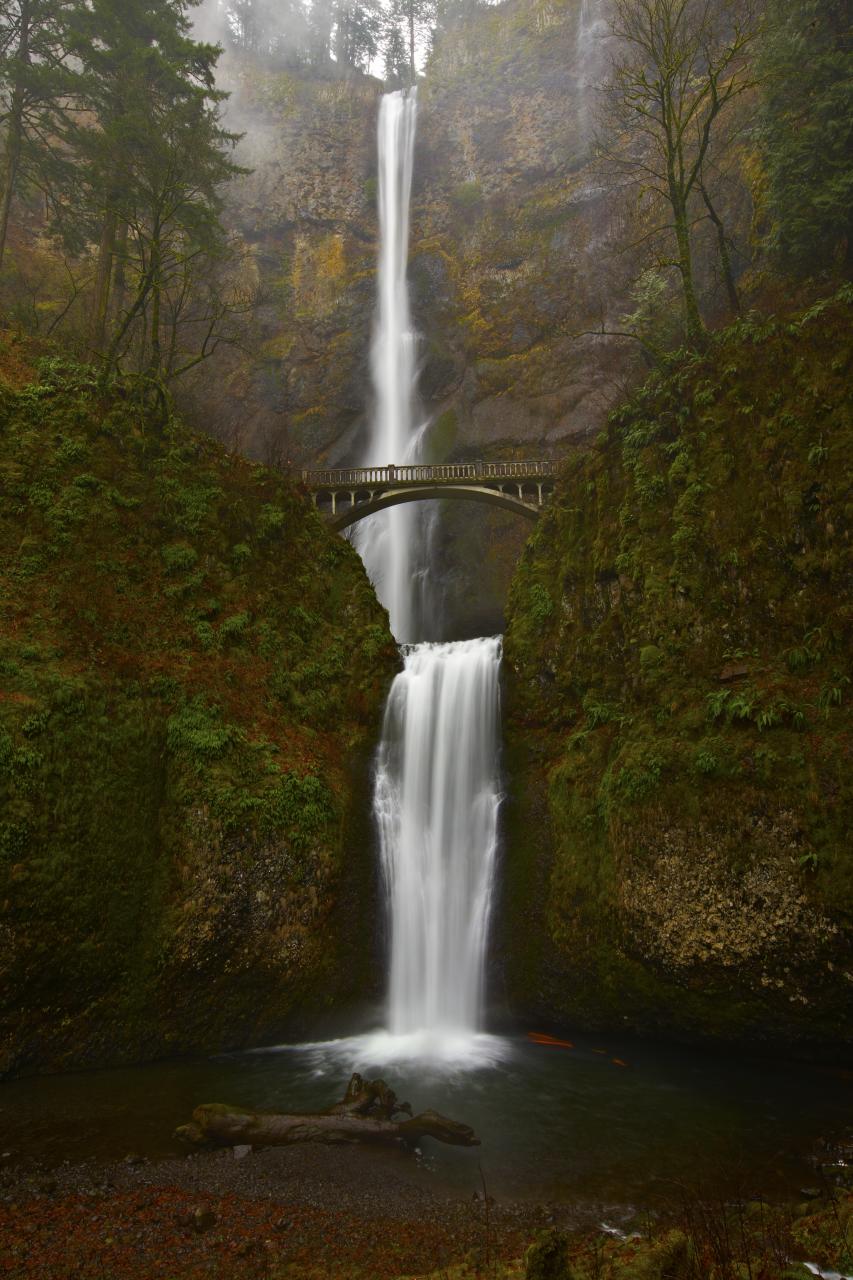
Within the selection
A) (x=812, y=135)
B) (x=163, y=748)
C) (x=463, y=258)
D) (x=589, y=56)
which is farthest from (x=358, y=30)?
(x=163, y=748)

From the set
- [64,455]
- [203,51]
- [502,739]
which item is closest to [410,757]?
[502,739]

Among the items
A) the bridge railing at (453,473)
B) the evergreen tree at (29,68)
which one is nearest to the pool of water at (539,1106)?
the bridge railing at (453,473)

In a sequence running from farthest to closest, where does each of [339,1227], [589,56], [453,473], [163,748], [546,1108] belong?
[589,56] → [453,473] → [163,748] → [546,1108] → [339,1227]

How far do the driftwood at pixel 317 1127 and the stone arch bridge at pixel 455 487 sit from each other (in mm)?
21477

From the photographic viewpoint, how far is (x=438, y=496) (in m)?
28.4

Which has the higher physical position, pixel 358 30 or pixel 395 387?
pixel 358 30

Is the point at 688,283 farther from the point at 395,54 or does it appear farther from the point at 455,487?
the point at 395,54

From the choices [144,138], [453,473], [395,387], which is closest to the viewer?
[144,138]

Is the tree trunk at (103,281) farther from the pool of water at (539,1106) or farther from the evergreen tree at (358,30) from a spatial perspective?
the evergreen tree at (358,30)

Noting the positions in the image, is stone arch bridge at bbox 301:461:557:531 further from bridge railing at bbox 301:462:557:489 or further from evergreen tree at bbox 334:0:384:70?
evergreen tree at bbox 334:0:384:70

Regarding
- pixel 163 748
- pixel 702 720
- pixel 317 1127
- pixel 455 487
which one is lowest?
pixel 317 1127

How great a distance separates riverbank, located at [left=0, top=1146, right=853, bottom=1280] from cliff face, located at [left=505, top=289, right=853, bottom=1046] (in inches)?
136

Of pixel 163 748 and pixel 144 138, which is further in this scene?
pixel 144 138

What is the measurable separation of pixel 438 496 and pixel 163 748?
60.8 ft
